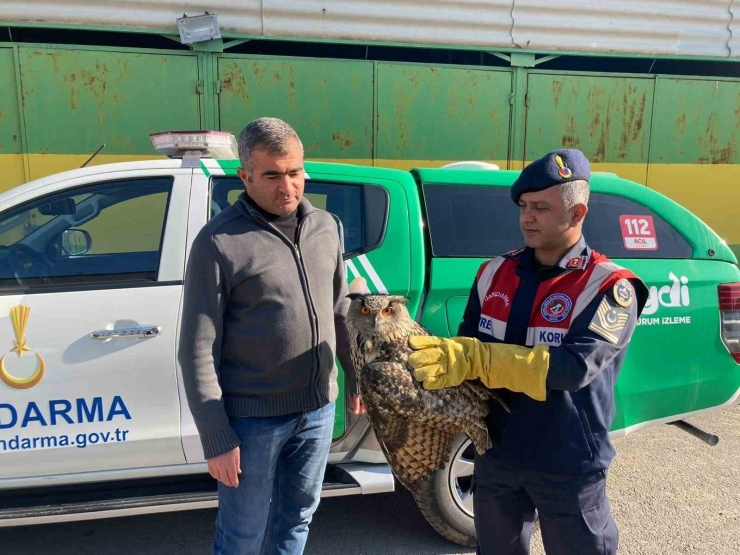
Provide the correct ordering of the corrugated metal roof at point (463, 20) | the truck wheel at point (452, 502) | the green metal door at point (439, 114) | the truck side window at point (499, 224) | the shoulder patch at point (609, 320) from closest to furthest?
1. the shoulder patch at point (609, 320)
2. the truck wheel at point (452, 502)
3. the truck side window at point (499, 224)
4. the corrugated metal roof at point (463, 20)
5. the green metal door at point (439, 114)

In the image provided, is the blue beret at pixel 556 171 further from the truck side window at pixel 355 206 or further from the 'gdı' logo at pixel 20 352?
the 'gdı' logo at pixel 20 352

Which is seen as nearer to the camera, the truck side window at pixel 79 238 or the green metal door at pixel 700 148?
the truck side window at pixel 79 238

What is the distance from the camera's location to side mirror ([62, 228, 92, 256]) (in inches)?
104

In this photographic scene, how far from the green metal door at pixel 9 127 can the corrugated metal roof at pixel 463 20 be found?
1.58 ft

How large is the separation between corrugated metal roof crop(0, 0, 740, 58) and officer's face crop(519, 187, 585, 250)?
205 inches

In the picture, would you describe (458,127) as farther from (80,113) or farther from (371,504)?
(371,504)

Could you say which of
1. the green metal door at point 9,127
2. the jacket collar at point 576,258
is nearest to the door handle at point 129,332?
the jacket collar at point 576,258

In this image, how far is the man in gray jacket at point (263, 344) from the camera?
1.55 m

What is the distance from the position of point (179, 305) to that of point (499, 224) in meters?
1.66

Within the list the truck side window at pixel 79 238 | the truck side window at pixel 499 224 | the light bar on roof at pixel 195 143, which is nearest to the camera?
the truck side window at pixel 79 238

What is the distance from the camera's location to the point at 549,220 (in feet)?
4.96

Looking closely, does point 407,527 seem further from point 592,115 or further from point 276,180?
point 592,115

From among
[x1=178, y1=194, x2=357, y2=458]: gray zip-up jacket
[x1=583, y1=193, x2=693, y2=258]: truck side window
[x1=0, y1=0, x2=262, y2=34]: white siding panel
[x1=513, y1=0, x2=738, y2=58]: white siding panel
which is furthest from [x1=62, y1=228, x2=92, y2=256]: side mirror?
[x1=513, y1=0, x2=738, y2=58]: white siding panel

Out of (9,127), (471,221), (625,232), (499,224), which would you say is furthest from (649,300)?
(9,127)
